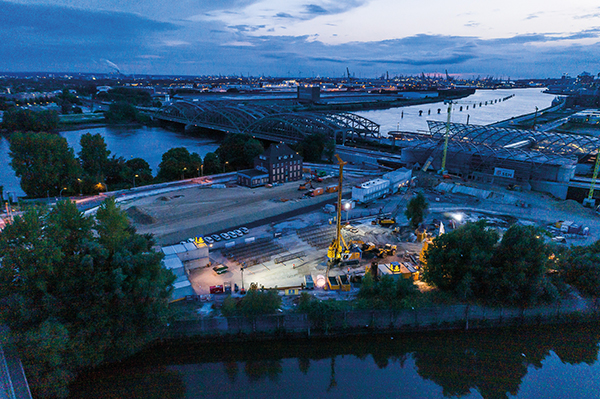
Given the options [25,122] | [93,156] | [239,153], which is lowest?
[239,153]

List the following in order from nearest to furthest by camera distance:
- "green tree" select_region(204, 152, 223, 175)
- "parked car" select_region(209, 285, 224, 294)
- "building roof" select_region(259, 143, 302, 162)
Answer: "parked car" select_region(209, 285, 224, 294)
"building roof" select_region(259, 143, 302, 162)
"green tree" select_region(204, 152, 223, 175)

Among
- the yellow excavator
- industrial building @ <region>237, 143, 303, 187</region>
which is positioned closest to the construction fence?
the yellow excavator

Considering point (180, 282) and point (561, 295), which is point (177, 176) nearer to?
point (180, 282)

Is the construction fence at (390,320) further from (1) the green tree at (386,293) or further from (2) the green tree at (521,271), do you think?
(2) the green tree at (521,271)

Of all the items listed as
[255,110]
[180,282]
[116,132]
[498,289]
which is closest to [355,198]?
[498,289]

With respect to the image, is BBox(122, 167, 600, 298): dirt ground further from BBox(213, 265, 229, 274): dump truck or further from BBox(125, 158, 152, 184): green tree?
BBox(125, 158, 152, 184): green tree

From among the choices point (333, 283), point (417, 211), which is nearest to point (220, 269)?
point (333, 283)

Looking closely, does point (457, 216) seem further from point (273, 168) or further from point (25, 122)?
point (25, 122)
